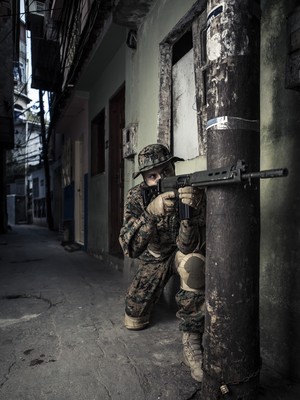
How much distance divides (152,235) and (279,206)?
1.01m

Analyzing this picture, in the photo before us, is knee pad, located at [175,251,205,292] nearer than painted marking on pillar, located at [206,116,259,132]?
No

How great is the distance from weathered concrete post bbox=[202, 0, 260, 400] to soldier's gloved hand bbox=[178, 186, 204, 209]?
36 centimetres

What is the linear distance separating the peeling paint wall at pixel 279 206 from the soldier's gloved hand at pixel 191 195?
1.31ft

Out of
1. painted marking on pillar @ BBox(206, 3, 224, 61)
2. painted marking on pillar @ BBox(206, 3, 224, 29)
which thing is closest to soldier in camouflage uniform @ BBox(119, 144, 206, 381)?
painted marking on pillar @ BBox(206, 3, 224, 61)

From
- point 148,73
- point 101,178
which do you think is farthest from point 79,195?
point 148,73

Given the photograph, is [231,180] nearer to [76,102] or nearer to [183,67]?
[183,67]

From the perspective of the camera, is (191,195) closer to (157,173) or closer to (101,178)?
(157,173)

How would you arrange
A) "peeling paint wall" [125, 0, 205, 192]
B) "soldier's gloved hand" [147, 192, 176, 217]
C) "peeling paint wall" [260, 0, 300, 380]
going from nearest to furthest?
1. "peeling paint wall" [260, 0, 300, 380]
2. "soldier's gloved hand" [147, 192, 176, 217]
3. "peeling paint wall" [125, 0, 205, 192]

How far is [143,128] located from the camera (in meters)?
3.83

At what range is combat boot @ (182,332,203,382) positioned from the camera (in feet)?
6.15

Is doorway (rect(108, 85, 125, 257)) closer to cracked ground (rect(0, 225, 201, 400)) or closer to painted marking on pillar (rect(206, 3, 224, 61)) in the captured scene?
cracked ground (rect(0, 225, 201, 400))

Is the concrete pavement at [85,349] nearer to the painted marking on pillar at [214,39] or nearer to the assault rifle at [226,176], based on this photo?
the assault rifle at [226,176]

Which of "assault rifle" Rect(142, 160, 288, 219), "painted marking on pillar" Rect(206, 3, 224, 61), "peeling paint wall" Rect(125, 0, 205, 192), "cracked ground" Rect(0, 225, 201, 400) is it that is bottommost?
"cracked ground" Rect(0, 225, 201, 400)

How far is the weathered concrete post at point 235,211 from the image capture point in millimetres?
1461
